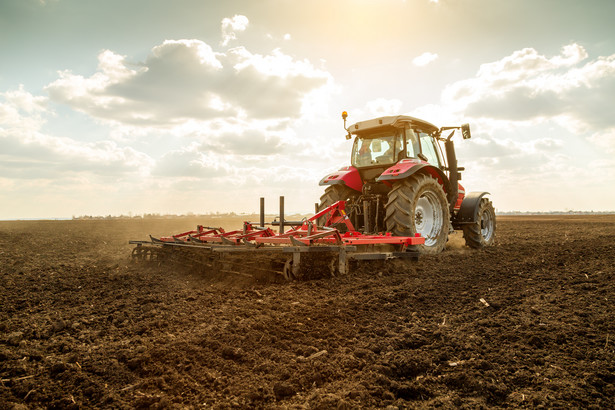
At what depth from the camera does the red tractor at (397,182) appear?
5.82m

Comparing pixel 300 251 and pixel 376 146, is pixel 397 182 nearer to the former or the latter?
pixel 376 146

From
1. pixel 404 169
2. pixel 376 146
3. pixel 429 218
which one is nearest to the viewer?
pixel 404 169

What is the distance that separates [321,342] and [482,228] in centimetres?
671

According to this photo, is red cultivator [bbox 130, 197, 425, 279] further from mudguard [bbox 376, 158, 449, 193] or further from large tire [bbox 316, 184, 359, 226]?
mudguard [bbox 376, 158, 449, 193]

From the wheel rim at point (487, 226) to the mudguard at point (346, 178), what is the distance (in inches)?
130

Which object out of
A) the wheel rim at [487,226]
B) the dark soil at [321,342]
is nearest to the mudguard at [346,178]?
the dark soil at [321,342]

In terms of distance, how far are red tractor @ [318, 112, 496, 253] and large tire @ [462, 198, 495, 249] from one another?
758mm

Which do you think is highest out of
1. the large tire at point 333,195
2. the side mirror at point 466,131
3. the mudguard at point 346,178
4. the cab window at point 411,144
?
the side mirror at point 466,131

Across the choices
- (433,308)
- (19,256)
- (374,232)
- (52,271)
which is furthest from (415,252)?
(19,256)

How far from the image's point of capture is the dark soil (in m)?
2.15

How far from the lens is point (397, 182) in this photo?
19.7 feet

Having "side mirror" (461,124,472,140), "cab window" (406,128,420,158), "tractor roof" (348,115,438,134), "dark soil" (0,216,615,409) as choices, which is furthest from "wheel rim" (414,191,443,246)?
"dark soil" (0,216,615,409)

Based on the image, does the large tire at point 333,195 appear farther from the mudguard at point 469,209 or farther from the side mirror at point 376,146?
the mudguard at point 469,209

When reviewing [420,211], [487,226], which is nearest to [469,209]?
[487,226]
